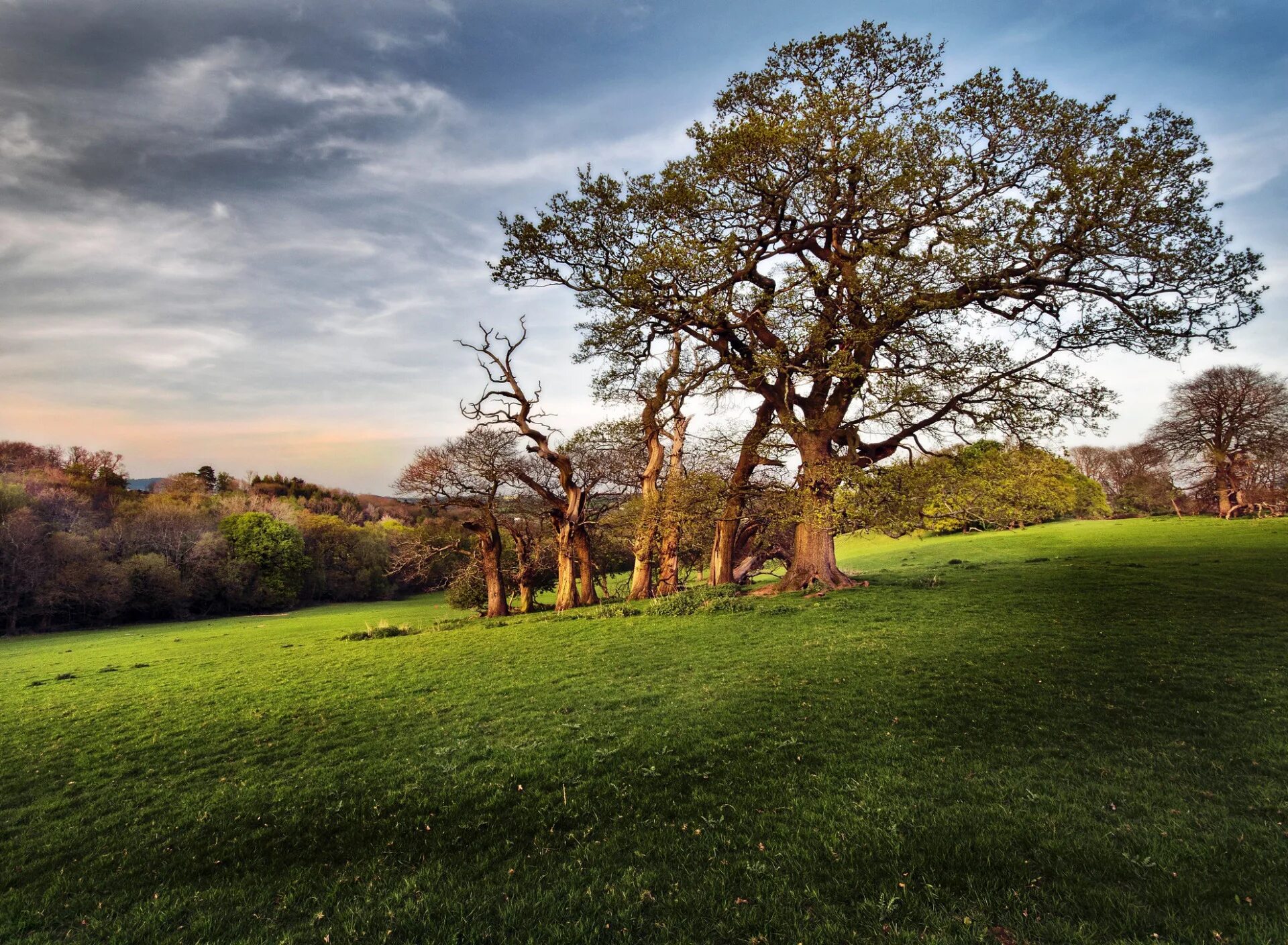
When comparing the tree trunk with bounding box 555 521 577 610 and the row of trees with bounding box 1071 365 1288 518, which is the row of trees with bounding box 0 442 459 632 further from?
the row of trees with bounding box 1071 365 1288 518

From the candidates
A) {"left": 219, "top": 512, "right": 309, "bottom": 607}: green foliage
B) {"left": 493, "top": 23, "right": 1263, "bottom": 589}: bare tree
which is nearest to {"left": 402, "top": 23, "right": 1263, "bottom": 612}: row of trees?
{"left": 493, "top": 23, "right": 1263, "bottom": 589}: bare tree

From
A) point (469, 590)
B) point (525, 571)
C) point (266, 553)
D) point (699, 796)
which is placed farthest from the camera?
point (266, 553)

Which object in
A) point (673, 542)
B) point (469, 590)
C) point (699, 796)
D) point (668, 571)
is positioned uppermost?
point (673, 542)

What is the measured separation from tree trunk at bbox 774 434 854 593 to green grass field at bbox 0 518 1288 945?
4709 millimetres

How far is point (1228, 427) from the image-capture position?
3938 cm

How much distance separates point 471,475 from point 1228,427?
49153mm

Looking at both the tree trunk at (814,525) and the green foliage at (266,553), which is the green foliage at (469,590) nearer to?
the tree trunk at (814,525)

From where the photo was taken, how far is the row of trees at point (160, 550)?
3828 cm

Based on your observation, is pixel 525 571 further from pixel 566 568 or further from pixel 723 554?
pixel 723 554

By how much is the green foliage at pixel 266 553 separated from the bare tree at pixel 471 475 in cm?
3607

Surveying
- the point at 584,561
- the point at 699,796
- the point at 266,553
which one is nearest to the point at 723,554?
the point at 584,561

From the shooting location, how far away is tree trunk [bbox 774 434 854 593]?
56.5 feet

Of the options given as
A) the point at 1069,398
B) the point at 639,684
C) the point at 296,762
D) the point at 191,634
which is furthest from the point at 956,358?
the point at 191,634

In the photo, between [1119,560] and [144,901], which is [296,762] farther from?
[1119,560]
